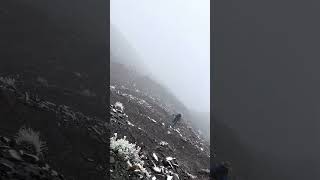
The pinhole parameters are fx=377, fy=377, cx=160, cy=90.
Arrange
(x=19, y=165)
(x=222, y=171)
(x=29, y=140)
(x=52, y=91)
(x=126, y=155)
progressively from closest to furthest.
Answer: (x=19, y=165) → (x=29, y=140) → (x=126, y=155) → (x=222, y=171) → (x=52, y=91)

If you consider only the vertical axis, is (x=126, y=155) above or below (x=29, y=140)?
below

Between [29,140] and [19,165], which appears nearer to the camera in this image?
[19,165]

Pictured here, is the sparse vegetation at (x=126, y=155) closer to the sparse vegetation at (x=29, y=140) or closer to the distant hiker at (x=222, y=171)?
the distant hiker at (x=222, y=171)

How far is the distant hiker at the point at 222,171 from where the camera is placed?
1536 centimetres

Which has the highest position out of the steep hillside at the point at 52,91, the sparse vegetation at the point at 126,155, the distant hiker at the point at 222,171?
the steep hillside at the point at 52,91

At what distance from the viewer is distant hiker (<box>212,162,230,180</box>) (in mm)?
15359

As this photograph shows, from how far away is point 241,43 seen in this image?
115812 mm

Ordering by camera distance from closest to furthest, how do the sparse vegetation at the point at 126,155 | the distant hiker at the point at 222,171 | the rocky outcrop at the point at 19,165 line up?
the rocky outcrop at the point at 19,165 < the sparse vegetation at the point at 126,155 < the distant hiker at the point at 222,171

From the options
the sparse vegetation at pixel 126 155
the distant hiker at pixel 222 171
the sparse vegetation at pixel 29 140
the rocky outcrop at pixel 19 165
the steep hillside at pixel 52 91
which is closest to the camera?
the rocky outcrop at pixel 19 165

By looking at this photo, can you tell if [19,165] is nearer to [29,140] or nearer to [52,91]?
[29,140]

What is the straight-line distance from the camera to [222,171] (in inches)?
606

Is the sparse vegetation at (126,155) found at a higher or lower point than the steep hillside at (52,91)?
lower

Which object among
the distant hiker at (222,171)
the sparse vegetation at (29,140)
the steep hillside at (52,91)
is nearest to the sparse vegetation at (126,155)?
the steep hillside at (52,91)

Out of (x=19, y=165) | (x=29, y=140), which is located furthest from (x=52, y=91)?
(x=19, y=165)
